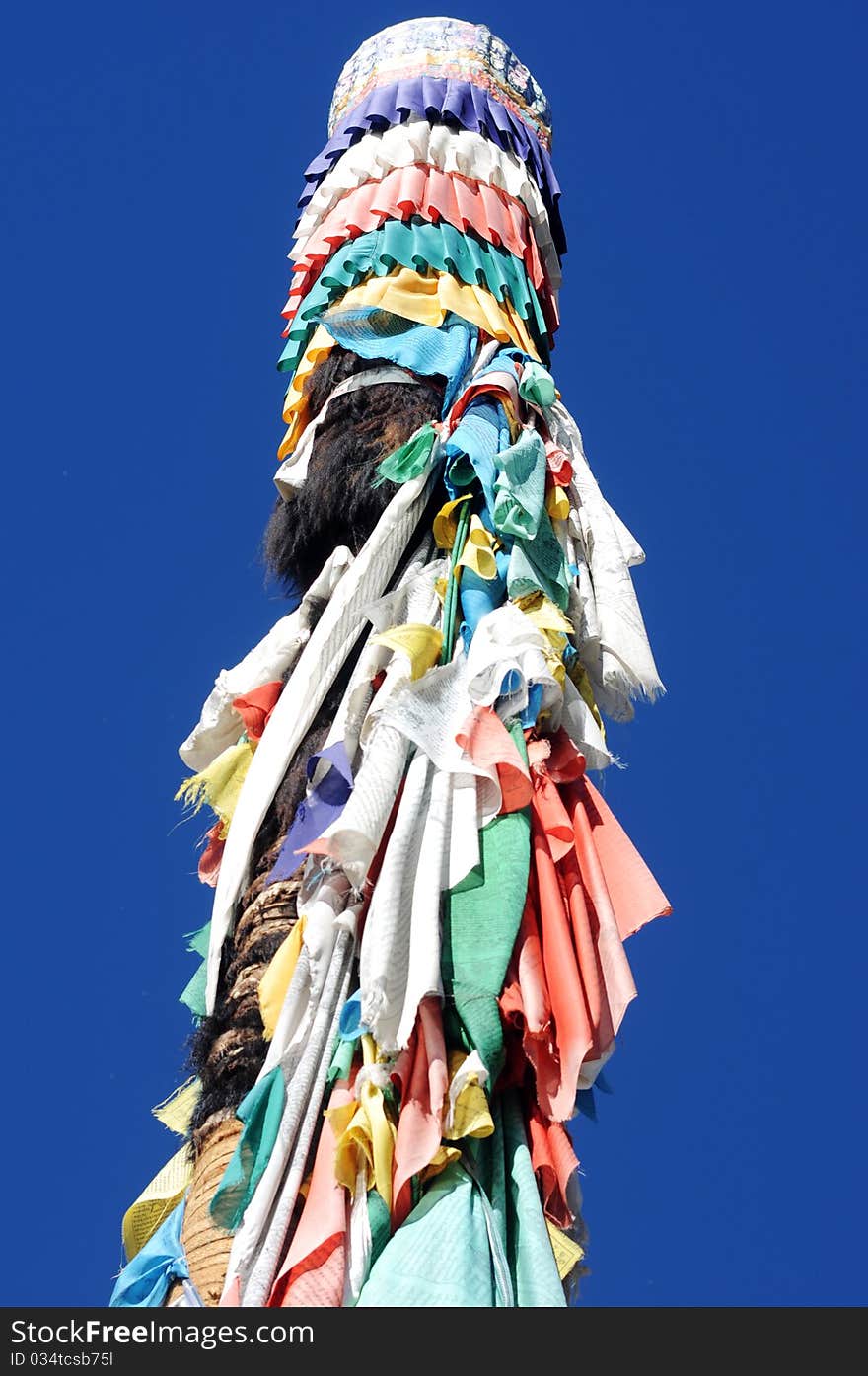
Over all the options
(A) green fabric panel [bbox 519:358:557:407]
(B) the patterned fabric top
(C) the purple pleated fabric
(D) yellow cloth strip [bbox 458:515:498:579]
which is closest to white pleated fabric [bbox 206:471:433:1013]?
(D) yellow cloth strip [bbox 458:515:498:579]

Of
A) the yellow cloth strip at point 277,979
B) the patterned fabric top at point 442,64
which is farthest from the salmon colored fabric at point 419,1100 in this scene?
the patterned fabric top at point 442,64

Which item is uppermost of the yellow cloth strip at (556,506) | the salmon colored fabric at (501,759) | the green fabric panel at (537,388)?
the green fabric panel at (537,388)

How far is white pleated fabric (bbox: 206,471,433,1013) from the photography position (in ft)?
24.3

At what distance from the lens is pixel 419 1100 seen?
6344 mm

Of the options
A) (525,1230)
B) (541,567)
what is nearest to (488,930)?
(525,1230)

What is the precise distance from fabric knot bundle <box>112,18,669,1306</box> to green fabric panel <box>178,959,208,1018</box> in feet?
0.04

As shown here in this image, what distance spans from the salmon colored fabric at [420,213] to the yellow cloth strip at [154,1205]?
433 cm

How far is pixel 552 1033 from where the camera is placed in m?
6.68

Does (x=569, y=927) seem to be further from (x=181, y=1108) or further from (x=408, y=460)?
(x=408, y=460)

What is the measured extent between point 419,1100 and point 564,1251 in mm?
661

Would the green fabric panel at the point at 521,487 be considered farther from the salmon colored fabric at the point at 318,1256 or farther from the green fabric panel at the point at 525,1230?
the salmon colored fabric at the point at 318,1256

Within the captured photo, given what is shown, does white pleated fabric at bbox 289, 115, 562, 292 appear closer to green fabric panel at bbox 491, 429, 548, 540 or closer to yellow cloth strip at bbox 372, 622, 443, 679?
green fabric panel at bbox 491, 429, 548, 540

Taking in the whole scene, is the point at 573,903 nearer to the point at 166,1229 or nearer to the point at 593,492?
the point at 166,1229

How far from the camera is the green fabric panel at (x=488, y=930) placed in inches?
254
